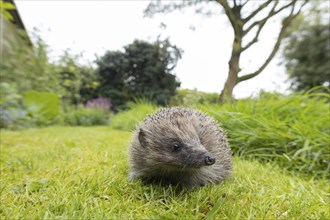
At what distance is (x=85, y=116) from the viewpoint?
11.8 metres

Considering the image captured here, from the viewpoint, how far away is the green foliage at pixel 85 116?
1103cm

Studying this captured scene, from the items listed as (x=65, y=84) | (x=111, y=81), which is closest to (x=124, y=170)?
(x=111, y=81)

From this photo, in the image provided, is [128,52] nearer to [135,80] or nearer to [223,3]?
[135,80]

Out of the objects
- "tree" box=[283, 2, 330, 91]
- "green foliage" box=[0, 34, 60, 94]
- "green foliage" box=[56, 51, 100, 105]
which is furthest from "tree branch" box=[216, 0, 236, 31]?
"tree" box=[283, 2, 330, 91]

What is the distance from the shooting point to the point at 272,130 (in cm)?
380

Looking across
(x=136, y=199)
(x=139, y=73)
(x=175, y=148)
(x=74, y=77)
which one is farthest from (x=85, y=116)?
(x=136, y=199)

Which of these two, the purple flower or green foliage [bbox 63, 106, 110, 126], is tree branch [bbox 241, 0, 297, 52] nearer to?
green foliage [bbox 63, 106, 110, 126]

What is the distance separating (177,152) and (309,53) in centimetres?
1935

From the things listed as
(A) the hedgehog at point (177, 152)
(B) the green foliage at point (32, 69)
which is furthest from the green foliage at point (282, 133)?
(B) the green foliage at point (32, 69)

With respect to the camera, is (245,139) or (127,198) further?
(245,139)

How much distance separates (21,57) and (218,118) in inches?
398

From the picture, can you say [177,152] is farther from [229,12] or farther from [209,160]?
[229,12]

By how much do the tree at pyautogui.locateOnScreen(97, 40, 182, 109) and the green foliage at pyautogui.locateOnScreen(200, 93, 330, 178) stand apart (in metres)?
1.96

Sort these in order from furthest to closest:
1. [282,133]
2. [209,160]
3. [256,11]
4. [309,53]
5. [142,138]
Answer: [309,53], [256,11], [282,133], [142,138], [209,160]
